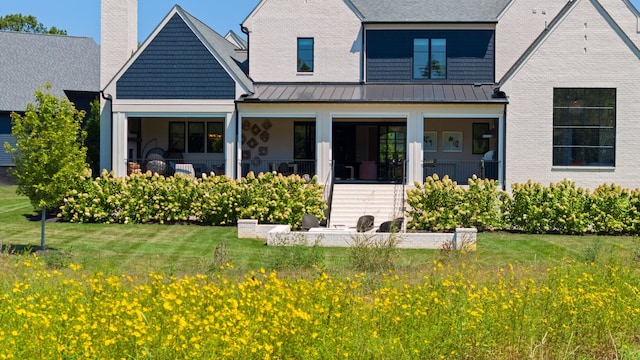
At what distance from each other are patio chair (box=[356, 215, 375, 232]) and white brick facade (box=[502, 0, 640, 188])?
21.8 feet

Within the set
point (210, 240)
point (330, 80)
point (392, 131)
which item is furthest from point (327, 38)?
point (210, 240)

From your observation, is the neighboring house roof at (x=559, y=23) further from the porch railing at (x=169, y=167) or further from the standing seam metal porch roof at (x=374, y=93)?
the porch railing at (x=169, y=167)

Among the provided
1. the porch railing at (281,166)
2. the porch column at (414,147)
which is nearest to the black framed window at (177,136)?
the porch railing at (281,166)

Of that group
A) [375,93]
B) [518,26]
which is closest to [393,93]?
[375,93]

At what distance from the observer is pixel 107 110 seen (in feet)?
85.7

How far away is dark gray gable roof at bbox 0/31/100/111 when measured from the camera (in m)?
39.8

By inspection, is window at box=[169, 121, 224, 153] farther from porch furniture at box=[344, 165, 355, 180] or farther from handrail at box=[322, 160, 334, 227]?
handrail at box=[322, 160, 334, 227]

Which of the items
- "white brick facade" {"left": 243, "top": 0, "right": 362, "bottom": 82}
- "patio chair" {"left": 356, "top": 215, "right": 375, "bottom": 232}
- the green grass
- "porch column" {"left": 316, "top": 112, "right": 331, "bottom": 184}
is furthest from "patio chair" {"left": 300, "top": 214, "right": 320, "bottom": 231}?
"white brick facade" {"left": 243, "top": 0, "right": 362, "bottom": 82}

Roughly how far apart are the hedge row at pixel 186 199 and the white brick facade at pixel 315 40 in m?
7.07

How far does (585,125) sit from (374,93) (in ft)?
24.2

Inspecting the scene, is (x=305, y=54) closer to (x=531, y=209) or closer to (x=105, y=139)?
(x=105, y=139)

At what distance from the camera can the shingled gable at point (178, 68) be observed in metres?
24.7

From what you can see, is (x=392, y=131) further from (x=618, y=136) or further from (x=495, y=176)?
(x=618, y=136)

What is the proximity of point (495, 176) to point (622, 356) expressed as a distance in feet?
58.5
